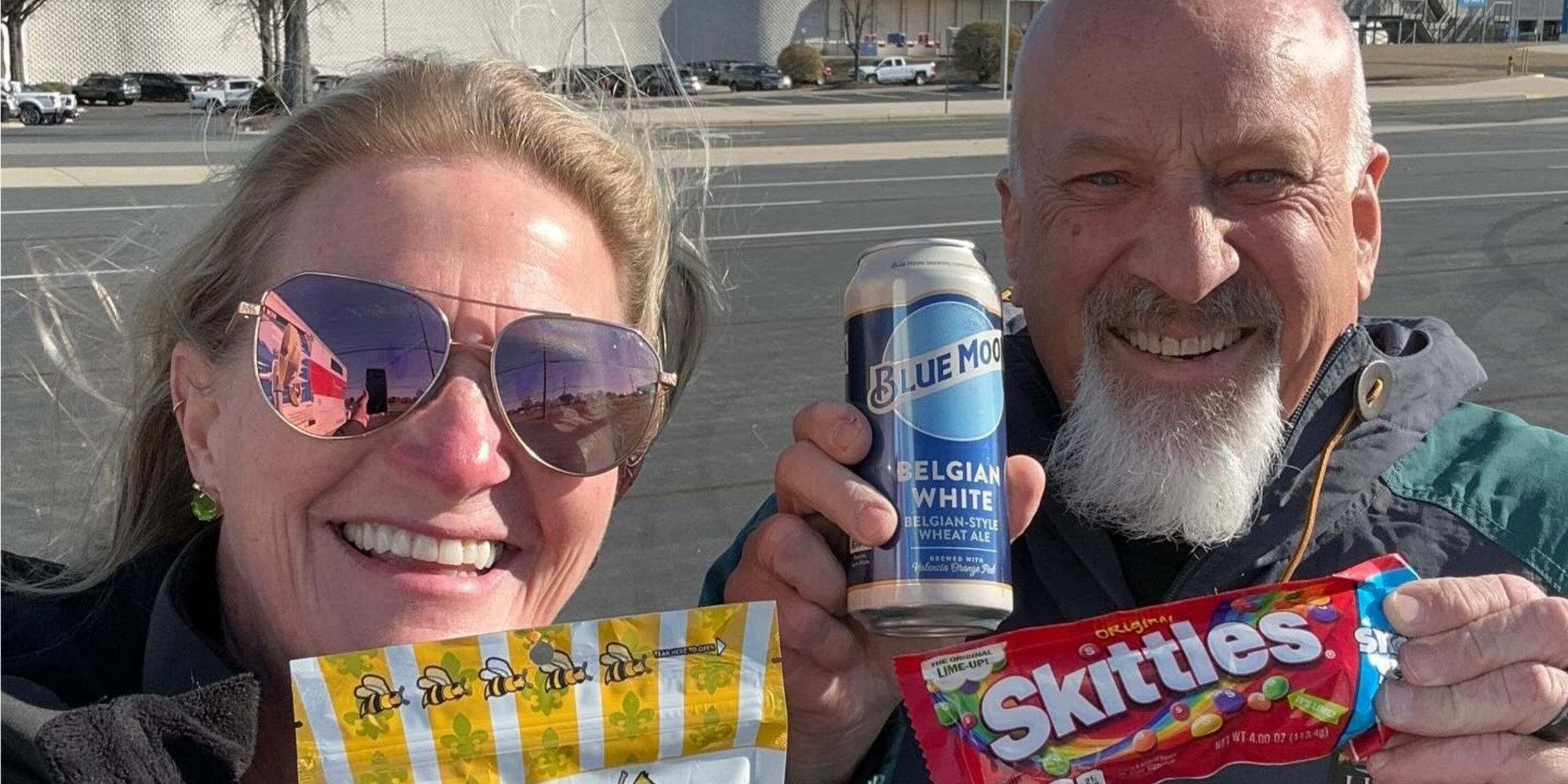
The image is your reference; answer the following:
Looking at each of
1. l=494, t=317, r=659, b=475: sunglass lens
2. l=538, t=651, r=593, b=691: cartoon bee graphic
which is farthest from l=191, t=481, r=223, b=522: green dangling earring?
l=538, t=651, r=593, b=691: cartoon bee graphic

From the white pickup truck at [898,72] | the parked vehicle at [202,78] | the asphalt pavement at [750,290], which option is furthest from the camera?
the white pickup truck at [898,72]

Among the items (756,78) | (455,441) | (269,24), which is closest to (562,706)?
(455,441)

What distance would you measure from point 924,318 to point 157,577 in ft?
3.51

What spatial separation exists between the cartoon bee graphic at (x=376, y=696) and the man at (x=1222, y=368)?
1.92 ft

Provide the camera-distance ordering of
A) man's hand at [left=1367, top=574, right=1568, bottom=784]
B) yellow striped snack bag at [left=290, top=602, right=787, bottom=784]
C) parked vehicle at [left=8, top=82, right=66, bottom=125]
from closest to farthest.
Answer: yellow striped snack bag at [left=290, top=602, right=787, bottom=784]
man's hand at [left=1367, top=574, right=1568, bottom=784]
parked vehicle at [left=8, top=82, right=66, bottom=125]

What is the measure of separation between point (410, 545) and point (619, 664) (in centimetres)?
29

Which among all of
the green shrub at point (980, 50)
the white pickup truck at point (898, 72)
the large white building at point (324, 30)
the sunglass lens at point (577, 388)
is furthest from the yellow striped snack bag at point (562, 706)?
the white pickup truck at point (898, 72)

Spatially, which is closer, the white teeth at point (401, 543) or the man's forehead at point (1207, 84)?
the white teeth at point (401, 543)

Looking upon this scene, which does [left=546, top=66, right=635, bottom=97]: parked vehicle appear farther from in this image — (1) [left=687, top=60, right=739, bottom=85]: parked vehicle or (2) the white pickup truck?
(2) the white pickup truck

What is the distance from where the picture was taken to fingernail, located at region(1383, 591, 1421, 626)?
1.46m

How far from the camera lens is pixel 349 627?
1.50 m

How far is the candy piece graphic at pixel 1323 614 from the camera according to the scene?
59.1 inches

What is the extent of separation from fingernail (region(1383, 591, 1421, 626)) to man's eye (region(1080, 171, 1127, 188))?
825 millimetres

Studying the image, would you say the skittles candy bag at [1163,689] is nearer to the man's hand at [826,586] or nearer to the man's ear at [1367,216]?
the man's hand at [826,586]
